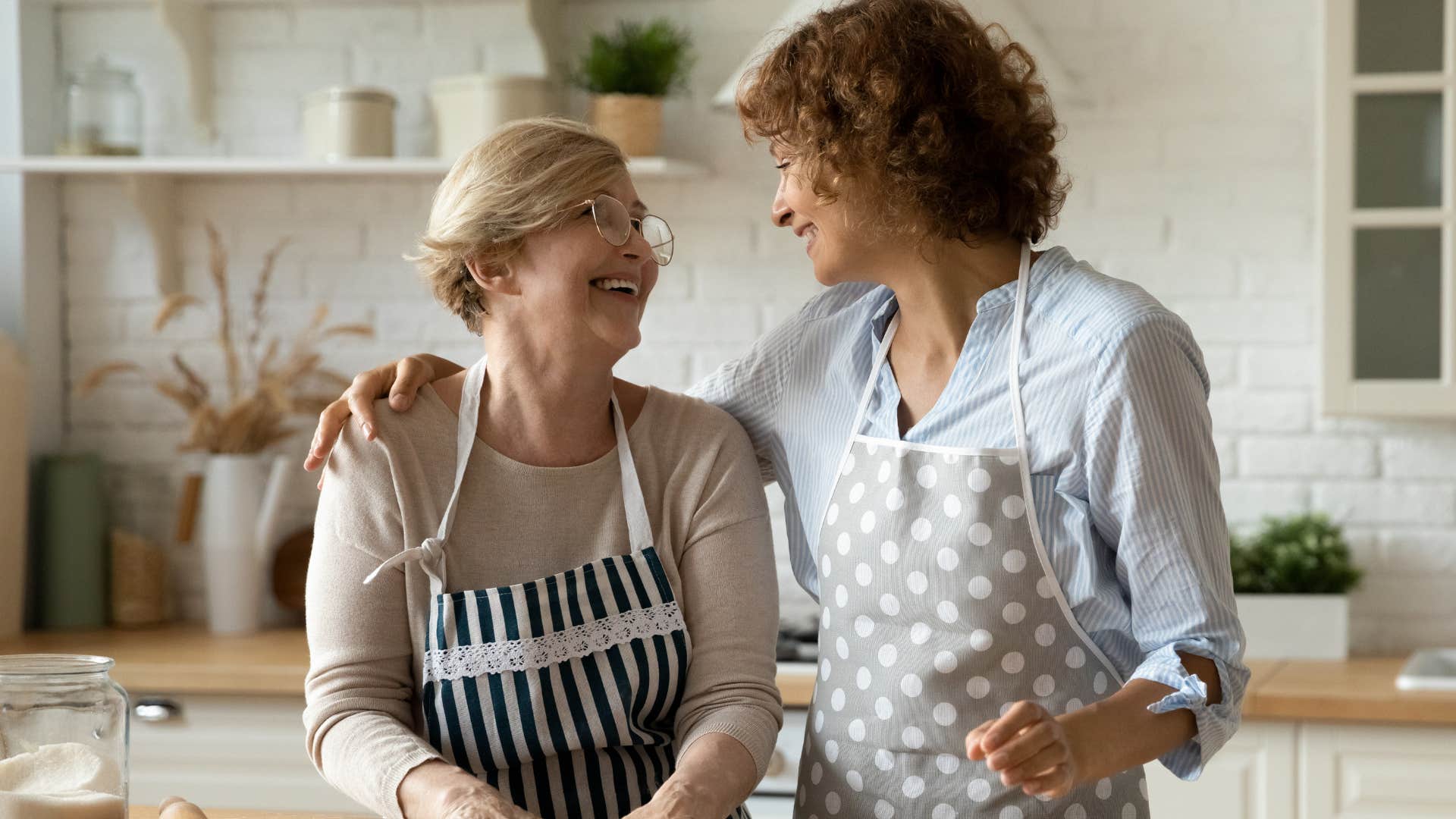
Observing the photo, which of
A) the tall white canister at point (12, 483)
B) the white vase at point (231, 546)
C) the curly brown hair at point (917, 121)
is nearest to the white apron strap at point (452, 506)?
the curly brown hair at point (917, 121)

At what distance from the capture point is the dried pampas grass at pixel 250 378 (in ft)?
10.3

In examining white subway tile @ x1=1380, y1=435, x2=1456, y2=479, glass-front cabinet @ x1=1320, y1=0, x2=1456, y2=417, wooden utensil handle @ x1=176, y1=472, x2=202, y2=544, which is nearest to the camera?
glass-front cabinet @ x1=1320, y1=0, x2=1456, y2=417

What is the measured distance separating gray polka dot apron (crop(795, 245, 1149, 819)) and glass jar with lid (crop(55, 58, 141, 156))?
222cm

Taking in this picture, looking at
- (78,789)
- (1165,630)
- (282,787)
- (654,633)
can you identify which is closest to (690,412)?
(654,633)

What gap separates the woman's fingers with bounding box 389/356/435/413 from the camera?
162 cm

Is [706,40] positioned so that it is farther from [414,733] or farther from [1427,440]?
[414,733]

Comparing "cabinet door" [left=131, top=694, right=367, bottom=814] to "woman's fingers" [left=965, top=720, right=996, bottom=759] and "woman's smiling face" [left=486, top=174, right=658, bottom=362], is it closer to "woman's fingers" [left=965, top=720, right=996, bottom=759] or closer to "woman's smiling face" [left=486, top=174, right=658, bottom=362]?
"woman's smiling face" [left=486, top=174, right=658, bottom=362]

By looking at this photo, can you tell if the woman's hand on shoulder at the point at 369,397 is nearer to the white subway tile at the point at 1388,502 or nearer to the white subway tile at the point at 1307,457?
the white subway tile at the point at 1307,457

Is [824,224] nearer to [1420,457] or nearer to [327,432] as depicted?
[327,432]

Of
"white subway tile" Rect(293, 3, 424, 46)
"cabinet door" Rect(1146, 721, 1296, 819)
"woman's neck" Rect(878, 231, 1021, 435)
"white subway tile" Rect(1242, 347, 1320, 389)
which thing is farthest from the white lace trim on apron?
Answer: "white subway tile" Rect(293, 3, 424, 46)

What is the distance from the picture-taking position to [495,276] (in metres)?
1.64

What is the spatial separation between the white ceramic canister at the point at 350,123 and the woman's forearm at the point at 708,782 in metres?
1.88

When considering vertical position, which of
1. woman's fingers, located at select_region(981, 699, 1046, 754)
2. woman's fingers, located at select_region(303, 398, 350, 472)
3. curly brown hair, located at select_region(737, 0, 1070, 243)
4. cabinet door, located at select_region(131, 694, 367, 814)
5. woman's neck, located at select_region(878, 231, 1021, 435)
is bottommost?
cabinet door, located at select_region(131, 694, 367, 814)

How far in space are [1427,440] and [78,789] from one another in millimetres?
2583
